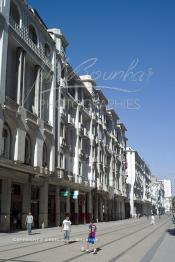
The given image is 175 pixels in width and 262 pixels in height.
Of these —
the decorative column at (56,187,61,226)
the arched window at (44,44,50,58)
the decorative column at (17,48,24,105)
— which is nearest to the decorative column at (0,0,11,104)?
the decorative column at (17,48,24,105)

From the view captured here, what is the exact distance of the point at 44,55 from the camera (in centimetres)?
3775

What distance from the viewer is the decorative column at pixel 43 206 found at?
35562mm

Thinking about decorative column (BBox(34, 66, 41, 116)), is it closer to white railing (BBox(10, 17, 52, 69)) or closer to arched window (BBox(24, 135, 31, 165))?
white railing (BBox(10, 17, 52, 69))

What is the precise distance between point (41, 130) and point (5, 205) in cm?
856

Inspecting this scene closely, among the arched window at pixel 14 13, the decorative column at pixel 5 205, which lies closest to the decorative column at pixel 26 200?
the decorative column at pixel 5 205

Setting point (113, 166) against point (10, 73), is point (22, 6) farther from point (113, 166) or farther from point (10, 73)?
point (113, 166)

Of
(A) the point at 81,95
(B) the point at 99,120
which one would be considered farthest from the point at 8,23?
(B) the point at 99,120

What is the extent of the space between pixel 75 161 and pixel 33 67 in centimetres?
1476

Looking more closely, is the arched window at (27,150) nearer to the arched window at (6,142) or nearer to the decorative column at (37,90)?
the decorative column at (37,90)

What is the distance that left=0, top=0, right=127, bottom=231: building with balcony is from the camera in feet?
96.8

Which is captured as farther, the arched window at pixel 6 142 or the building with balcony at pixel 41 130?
the building with balcony at pixel 41 130

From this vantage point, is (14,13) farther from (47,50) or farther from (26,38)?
(47,50)

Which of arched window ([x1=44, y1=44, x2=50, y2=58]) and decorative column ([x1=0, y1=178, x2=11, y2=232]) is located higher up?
arched window ([x1=44, y1=44, x2=50, y2=58])

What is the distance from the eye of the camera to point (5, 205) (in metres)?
29.2
